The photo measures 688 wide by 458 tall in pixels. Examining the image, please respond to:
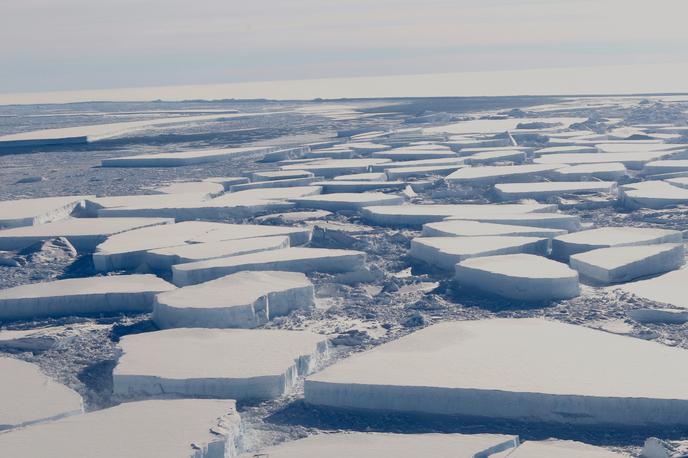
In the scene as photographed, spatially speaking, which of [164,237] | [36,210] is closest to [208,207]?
[164,237]

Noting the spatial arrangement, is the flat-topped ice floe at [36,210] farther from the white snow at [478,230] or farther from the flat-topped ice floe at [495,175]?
the flat-topped ice floe at [495,175]

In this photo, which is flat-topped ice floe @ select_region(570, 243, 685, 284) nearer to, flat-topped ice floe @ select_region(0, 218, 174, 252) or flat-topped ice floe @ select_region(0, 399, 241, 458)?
flat-topped ice floe @ select_region(0, 399, 241, 458)

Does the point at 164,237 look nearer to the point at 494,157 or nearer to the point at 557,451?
the point at 557,451

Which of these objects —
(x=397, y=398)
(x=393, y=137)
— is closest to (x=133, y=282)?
(x=397, y=398)

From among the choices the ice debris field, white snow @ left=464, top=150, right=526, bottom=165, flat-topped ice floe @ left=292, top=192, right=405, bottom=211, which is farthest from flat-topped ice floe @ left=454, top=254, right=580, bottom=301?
white snow @ left=464, top=150, right=526, bottom=165

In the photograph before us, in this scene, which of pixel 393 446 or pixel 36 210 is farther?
pixel 36 210

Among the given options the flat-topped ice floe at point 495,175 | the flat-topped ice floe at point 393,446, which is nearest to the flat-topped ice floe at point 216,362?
the flat-topped ice floe at point 393,446

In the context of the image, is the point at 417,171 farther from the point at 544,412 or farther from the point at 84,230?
the point at 544,412
